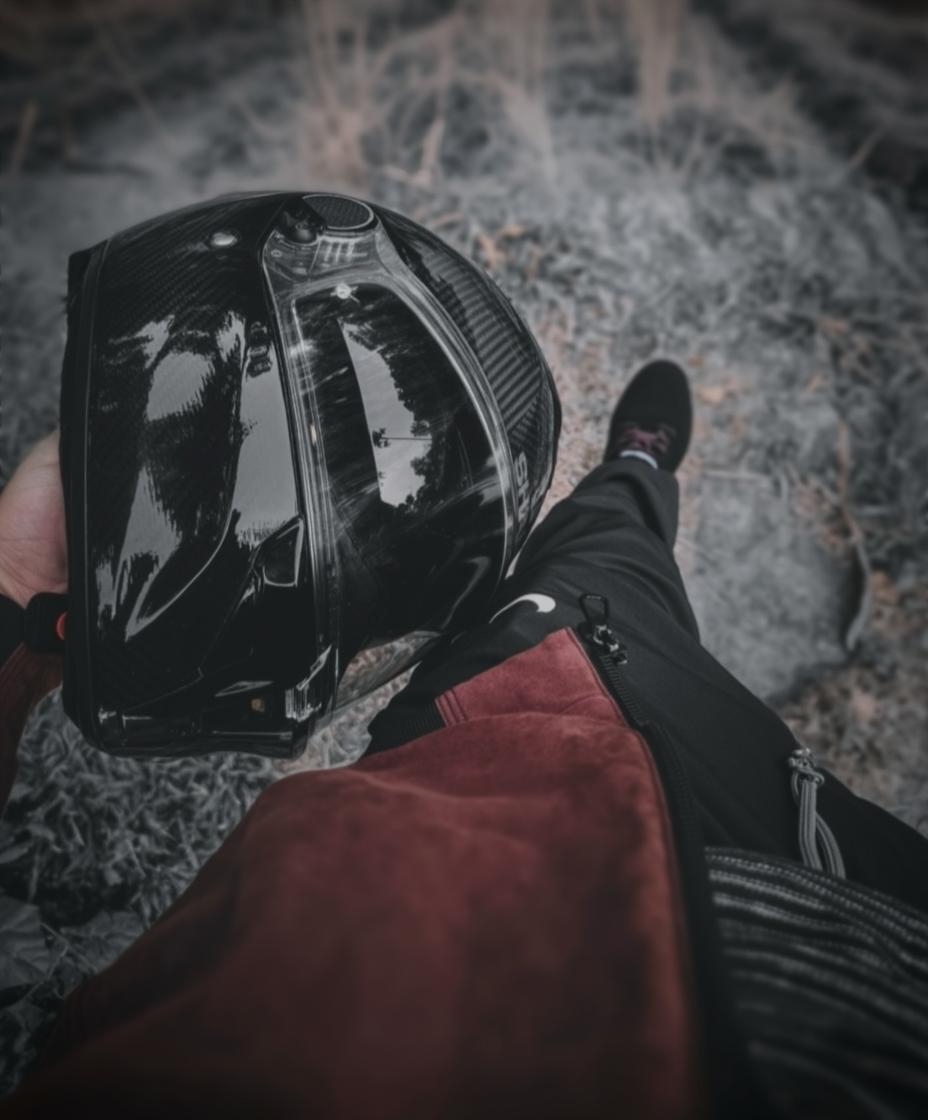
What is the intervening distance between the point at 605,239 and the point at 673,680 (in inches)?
61.8

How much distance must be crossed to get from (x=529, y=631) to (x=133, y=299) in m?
0.98

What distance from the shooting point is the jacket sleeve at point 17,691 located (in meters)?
1.57

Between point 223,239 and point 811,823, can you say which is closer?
point 811,823

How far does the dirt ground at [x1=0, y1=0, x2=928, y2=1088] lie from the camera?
188cm

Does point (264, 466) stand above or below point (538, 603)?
above

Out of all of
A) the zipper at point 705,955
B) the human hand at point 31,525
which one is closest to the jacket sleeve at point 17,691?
the human hand at point 31,525

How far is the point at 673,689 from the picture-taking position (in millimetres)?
1470

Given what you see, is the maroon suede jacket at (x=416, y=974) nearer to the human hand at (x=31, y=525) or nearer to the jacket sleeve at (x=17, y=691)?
the jacket sleeve at (x=17, y=691)

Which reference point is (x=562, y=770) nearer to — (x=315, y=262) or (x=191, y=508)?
(x=191, y=508)

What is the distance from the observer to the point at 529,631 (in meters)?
1.46

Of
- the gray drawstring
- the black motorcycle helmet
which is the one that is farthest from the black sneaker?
the gray drawstring

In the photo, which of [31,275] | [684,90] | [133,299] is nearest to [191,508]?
[133,299]

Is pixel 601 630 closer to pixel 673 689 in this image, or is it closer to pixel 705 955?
pixel 673 689

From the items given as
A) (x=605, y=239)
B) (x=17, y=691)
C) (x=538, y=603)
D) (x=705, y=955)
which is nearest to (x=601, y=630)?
(x=538, y=603)
